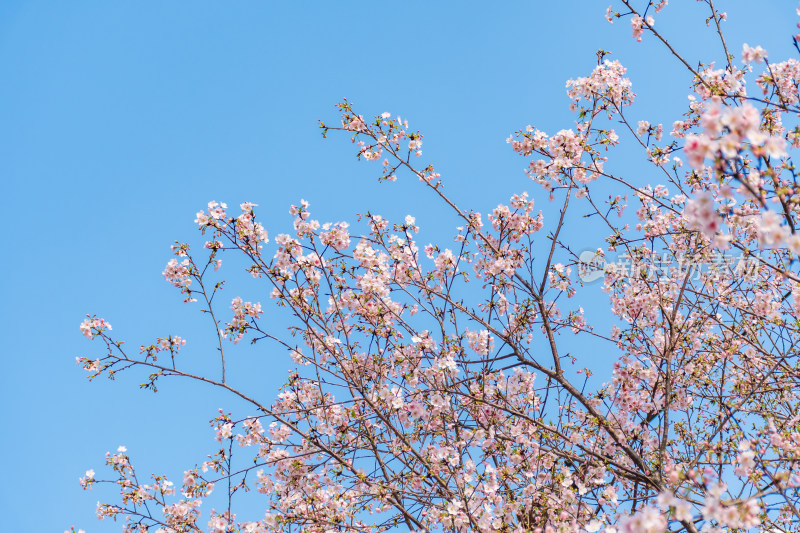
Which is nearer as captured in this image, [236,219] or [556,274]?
[236,219]

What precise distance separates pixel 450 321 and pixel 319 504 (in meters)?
2.30

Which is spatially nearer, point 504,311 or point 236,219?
point 236,219

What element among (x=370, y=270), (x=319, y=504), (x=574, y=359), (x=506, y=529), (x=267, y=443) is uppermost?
(x=370, y=270)

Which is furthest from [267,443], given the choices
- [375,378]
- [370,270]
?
[370,270]

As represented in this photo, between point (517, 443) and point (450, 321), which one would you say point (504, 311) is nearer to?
point (450, 321)

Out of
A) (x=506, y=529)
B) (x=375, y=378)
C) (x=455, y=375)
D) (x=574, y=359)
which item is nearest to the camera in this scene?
(x=506, y=529)

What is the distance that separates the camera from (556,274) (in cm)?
604

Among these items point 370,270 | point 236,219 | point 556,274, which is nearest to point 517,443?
point 556,274

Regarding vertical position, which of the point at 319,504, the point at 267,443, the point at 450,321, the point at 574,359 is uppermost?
the point at 450,321

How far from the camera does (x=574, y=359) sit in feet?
18.5

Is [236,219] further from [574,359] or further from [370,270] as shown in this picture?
[574,359]

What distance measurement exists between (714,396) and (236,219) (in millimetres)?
5433

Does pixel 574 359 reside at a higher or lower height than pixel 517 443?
higher

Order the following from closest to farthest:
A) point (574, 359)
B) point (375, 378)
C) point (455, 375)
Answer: point (455, 375) < point (574, 359) < point (375, 378)
